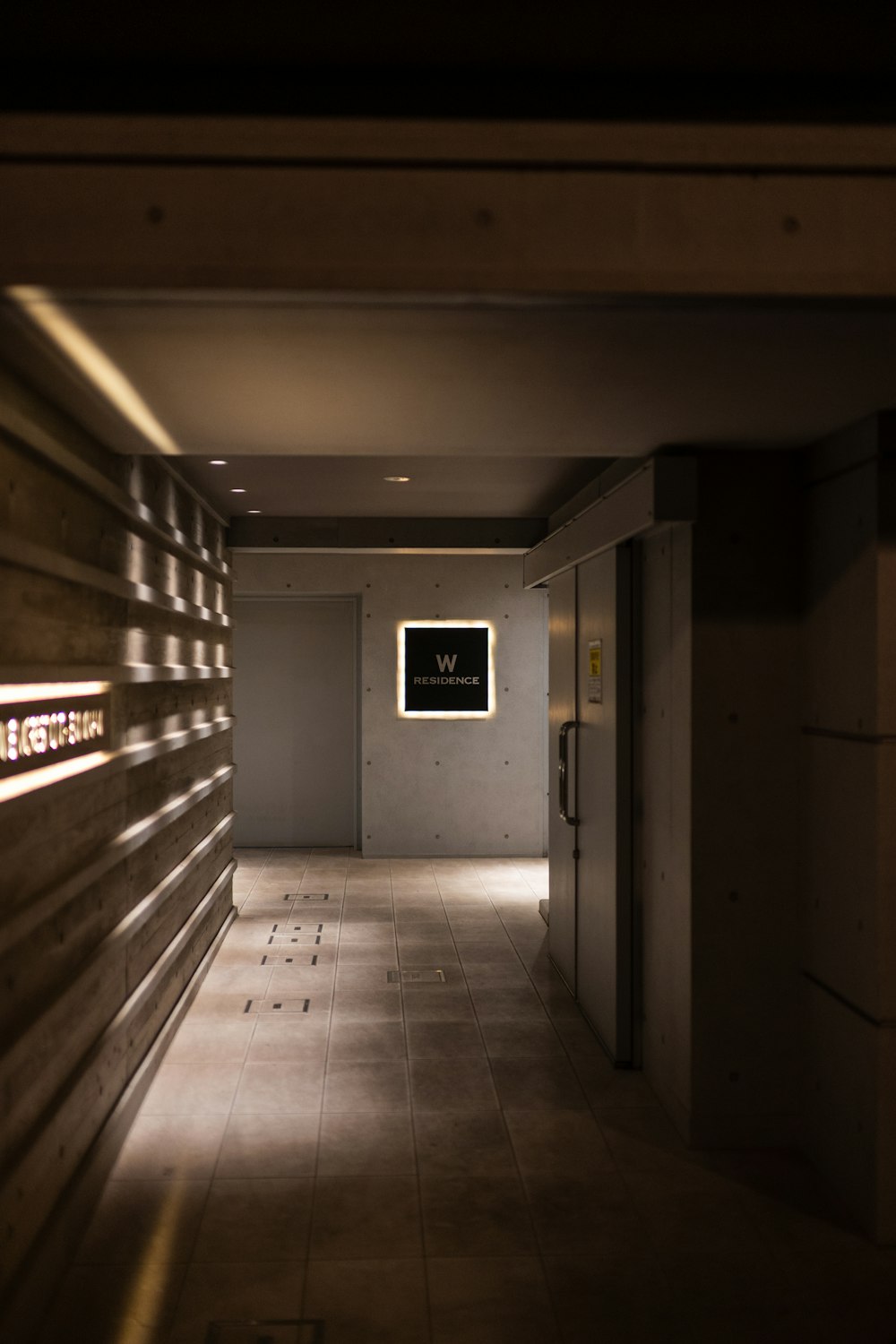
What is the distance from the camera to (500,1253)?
3.49 m

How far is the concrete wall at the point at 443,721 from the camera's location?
10758 millimetres

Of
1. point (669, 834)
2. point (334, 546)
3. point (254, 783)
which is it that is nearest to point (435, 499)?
point (334, 546)

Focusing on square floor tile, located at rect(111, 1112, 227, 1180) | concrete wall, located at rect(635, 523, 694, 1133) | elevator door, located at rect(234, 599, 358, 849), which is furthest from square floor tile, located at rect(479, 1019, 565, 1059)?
elevator door, located at rect(234, 599, 358, 849)

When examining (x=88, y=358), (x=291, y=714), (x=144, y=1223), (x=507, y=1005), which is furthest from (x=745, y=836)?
(x=291, y=714)

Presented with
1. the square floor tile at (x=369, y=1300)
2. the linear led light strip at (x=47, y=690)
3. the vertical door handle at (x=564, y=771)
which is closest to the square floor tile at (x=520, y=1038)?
the vertical door handle at (x=564, y=771)

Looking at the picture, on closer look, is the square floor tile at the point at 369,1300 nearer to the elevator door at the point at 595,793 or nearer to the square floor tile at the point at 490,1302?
the square floor tile at the point at 490,1302

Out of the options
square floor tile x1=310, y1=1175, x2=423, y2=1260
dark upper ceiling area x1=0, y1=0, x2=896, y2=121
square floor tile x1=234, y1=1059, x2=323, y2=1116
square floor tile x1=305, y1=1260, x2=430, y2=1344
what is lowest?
square floor tile x1=305, y1=1260, x2=430, y2=1344

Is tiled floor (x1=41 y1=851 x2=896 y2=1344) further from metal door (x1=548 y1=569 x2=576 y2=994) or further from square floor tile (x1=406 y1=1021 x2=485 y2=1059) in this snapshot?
metal door (x1=548 y1=569 x2=576 y2=994)

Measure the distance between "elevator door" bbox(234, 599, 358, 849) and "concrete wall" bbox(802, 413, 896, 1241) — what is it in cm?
741

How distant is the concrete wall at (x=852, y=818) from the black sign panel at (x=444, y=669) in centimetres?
671

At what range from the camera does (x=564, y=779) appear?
617 cm

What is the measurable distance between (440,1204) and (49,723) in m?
2.12

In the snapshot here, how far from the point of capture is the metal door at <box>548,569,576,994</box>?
20.2 feet

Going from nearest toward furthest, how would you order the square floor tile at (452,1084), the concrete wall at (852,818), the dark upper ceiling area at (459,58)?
1. the dark upper ceiling area at (459,58)
2. the concrete wall at (852,818)
3. the square floor tile at (452,1084)
